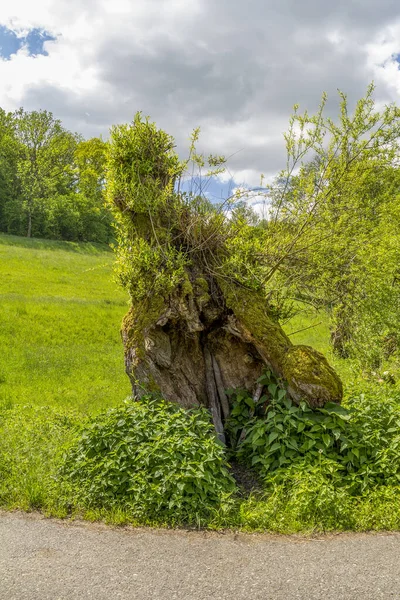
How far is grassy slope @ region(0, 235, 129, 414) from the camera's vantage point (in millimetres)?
12656

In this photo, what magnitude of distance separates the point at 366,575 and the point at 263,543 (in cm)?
107

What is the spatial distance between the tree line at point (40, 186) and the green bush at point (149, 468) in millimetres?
41515

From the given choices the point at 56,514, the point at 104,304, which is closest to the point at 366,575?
the point at 56,514

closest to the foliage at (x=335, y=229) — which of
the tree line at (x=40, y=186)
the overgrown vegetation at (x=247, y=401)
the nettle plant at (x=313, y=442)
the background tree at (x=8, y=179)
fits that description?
the overgrown vegetation at (x=247, y=401)

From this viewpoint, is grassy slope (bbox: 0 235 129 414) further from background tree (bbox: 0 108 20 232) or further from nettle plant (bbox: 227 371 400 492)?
background tree (bbox: 0 108 20 232)

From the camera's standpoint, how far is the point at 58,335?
18.7 m

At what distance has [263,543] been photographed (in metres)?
5.04

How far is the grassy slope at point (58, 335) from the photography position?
12.7 m

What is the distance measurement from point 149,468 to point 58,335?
44.8 ft

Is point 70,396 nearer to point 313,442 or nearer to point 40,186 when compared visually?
point 313,442

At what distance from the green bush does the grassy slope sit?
263 centimetres

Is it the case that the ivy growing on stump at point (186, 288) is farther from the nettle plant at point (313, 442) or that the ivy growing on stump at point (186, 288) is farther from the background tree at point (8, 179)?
the background tree at point (8, 179)

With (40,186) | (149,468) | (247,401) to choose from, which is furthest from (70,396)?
(40,186)

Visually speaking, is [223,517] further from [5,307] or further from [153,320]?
[5,307]
